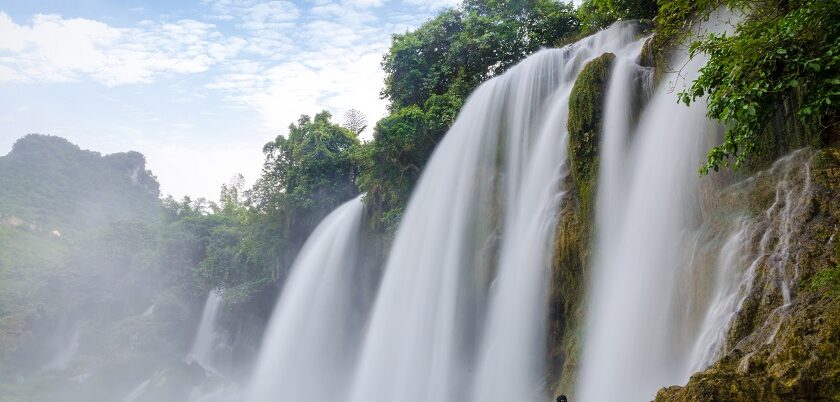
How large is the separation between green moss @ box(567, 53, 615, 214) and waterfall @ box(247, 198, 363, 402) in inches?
366

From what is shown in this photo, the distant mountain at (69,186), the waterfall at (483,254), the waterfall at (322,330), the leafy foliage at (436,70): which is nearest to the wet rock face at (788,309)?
the waterfall at (483,254)

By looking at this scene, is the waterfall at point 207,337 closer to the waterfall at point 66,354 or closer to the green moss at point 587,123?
the waterfall at point 66,354

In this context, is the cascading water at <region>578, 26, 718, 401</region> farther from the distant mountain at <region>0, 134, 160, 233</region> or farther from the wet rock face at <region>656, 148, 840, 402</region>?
the distant mountain at <region>0, 134, 160, 233</region>

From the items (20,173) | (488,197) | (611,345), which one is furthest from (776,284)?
(20,173)

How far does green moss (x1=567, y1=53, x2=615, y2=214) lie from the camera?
27.4 feet

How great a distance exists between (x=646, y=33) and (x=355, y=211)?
10007 millimetres

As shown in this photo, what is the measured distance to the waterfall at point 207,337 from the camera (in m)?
25.9

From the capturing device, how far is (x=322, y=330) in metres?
16.6

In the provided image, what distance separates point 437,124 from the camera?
48.6ft

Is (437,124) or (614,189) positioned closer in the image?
(614,189)

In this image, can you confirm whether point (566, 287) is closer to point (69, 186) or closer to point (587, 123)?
point (587, 123)

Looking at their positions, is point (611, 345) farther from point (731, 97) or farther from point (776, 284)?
point (731, 97)

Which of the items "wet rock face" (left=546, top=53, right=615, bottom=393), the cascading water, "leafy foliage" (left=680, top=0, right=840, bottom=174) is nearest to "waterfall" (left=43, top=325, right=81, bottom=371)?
"wet rock face" (left=546, top=53, right=615, bottom=393)

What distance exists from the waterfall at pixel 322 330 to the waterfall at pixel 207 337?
9426 mm
